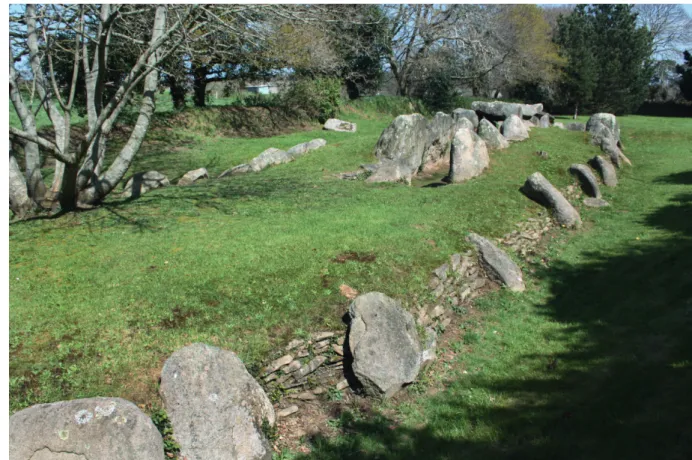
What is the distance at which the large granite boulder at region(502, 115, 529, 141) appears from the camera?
66.8ft

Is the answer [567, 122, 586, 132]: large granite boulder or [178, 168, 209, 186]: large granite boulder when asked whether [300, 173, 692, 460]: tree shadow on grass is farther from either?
[567, 122, 586, 132]: large granite boulder

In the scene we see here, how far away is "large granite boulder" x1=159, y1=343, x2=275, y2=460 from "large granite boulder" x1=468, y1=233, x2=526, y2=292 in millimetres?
5548

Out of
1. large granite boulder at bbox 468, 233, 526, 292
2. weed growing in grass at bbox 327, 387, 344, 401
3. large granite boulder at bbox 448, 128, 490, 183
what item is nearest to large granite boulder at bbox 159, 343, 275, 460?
weed growing in grass at bbox 327, 387, 344, 401

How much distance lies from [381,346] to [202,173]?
11711mm

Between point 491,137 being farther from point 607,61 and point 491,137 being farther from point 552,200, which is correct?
point 607,61

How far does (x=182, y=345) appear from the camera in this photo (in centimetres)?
588

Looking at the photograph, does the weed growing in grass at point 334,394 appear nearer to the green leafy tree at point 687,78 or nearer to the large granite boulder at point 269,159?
the large granite boulder at point 269,159

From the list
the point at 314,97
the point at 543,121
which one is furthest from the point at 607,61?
the point at 314,97

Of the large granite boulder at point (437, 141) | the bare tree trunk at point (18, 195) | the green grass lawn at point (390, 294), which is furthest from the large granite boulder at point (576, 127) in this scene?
the bare tree trunk at point (18, 195)

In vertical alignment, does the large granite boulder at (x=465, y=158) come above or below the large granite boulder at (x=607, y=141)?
below

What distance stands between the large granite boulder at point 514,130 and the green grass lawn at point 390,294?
7.45m

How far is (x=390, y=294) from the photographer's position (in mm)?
7566

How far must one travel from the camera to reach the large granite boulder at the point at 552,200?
508 inches

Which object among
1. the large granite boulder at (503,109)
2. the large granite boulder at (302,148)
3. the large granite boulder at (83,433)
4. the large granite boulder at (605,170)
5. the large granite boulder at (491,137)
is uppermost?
the large granite boulder at (503,109)
